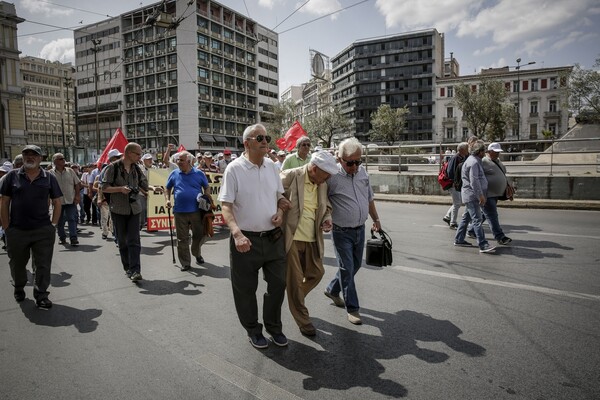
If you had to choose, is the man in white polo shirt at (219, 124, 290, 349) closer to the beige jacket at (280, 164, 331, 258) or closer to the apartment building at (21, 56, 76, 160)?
the beige jacket at (280, 164, 331, 258)

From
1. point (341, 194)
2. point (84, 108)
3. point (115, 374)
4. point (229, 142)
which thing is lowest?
point (115, 374)

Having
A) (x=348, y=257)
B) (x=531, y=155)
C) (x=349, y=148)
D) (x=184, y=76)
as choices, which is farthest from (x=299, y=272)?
(x=184, y=76)

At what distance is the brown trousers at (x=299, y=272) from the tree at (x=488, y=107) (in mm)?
51777

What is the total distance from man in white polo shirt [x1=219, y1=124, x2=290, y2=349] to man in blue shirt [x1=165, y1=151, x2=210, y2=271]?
3.21 metres

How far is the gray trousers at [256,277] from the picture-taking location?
3592mm

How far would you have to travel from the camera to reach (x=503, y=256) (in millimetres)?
6664

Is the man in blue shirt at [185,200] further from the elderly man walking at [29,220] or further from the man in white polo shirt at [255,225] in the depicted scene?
the man in white polo shirt at [255,225]

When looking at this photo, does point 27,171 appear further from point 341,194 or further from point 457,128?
point 457,128

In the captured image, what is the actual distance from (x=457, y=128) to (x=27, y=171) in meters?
83.4

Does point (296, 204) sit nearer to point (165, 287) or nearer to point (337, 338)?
point (337, 338)

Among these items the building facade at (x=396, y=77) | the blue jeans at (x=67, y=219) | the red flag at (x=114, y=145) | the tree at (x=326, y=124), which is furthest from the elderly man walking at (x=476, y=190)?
the building facade at (x=396, y=77)

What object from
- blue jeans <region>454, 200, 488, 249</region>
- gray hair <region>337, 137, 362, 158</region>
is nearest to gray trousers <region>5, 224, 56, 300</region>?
gray hair <region>337, 137, 362, 158</region>

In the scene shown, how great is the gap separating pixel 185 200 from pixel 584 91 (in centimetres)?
4137

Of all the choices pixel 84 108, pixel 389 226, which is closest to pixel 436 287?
pixel 389 226
